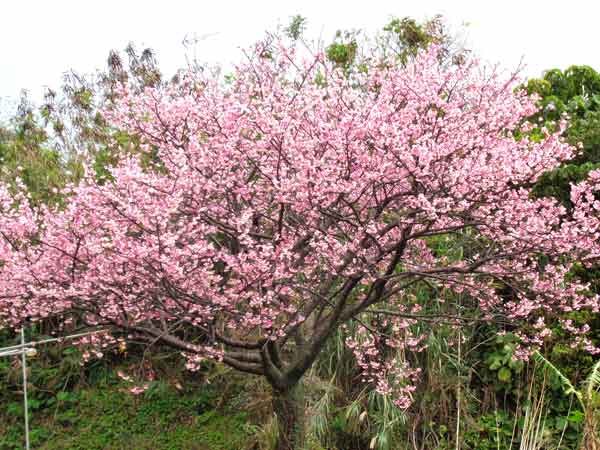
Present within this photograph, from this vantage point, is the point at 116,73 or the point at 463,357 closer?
the point at 463,357

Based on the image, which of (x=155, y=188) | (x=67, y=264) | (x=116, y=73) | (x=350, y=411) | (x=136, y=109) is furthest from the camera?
(x=116, y=73)

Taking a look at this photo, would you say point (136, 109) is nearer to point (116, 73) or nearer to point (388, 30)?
point (116, 73)

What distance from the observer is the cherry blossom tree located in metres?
3.03

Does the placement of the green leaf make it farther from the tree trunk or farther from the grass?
the grass

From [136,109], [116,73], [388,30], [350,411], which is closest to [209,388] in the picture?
[350,411]

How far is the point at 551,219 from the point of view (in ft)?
11.3

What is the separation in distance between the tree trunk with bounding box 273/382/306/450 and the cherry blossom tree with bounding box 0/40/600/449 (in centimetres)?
8

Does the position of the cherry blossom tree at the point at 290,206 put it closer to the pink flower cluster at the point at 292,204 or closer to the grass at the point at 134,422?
the pink flower cluster at the point at 292,204

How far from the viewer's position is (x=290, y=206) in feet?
11.3

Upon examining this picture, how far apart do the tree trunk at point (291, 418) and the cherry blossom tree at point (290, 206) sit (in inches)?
3.2

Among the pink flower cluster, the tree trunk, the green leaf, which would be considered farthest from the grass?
the green leaf

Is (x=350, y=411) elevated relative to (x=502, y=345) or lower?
lower

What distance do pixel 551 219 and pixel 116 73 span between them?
652cm

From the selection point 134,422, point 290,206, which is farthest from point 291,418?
point 134,422
